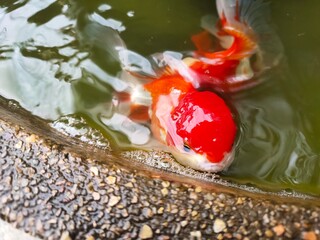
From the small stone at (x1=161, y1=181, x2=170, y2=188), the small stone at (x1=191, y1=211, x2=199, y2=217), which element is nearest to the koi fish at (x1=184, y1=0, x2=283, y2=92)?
the small stone at (x1=161, y1=181, x2=170, y2=188)

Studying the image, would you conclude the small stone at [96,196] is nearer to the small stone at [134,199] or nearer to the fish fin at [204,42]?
the small stone at [134,199]

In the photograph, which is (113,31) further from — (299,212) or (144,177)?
(299,212)

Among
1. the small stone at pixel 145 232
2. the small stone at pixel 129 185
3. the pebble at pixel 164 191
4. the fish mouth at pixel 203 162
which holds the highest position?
the small stone at pixel 129 185

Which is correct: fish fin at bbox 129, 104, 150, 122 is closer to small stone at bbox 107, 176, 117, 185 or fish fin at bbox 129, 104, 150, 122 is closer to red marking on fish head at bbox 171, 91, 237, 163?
red marking on fish head at bbox 171, 91, 237, 163

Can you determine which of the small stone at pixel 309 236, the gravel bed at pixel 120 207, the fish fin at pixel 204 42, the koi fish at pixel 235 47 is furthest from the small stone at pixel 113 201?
the fish fin at pixel 204 42

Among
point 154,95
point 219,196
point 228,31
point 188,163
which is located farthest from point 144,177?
point 228,31

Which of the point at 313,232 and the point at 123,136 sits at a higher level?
the point at 313,232
